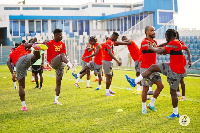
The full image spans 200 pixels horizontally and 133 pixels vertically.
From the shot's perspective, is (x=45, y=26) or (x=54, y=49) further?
(x=45, y=26)

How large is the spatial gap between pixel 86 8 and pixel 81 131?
183 ft

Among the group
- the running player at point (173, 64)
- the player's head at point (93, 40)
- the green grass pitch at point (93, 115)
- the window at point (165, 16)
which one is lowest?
the green grass pitch at point (93, 115)

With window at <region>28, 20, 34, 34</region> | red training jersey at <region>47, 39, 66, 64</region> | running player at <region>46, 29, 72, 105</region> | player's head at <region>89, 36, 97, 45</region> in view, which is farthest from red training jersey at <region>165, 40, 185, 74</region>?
window at <region>28, 20, 34, 34</region>

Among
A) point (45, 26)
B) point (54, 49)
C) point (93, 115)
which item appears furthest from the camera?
point (45, 26)

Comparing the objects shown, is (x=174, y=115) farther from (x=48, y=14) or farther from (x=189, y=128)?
(x=48, y=14)

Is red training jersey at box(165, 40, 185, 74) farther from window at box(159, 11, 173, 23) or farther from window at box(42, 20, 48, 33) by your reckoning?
A: window at box(42, 20, 48, 33)

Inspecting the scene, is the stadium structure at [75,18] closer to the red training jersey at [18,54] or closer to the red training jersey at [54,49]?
the red training jersey at [54,49]

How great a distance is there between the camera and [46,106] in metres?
9.16

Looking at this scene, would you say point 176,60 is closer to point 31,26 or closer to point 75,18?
point 75,18

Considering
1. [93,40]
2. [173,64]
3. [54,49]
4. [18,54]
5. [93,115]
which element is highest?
[93,40]

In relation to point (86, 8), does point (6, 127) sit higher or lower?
lower

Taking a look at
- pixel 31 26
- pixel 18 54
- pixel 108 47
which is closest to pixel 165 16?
pixel 31 26

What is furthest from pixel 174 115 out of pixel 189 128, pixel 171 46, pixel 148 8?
pixel 148 8

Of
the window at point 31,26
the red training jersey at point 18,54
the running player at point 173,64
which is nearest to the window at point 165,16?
the window at point 31,26
